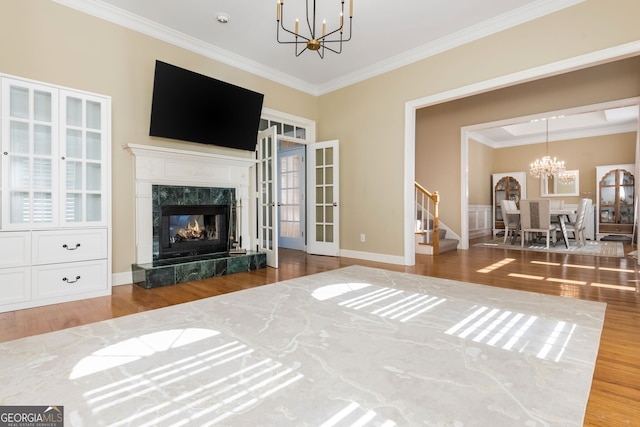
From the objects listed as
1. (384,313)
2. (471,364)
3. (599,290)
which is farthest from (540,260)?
(471,364)

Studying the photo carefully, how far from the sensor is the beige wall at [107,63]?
304cm

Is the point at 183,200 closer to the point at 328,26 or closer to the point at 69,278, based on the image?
the point at 69,278

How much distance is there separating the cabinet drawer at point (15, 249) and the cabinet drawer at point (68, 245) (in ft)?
0.15

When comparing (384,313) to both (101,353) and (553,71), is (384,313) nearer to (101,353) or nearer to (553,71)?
(101,353)

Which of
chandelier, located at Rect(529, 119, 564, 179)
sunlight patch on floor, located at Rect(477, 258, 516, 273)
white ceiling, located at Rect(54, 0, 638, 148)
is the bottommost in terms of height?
sunlight patch on floor, located at Rect(477, 258, 516, 273)

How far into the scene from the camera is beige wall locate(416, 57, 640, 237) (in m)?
5.01

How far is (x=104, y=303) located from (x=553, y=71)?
514cm

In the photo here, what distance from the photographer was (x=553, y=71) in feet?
11.3

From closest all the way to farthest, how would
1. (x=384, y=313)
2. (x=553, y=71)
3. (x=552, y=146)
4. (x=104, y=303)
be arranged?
(x=384, y=313)
(x=104, y=303)
(x=553, y=71)
(x=552, y=146)

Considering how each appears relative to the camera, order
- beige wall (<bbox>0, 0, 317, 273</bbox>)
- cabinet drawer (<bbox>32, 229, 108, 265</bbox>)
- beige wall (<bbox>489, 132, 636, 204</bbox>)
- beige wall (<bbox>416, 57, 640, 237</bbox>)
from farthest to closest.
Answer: beige wall (<bbox>489, 132, 636, 204</bbox>) < beige wall (<bbox>416, 57, 640, 237</bbox>) < beige wall (<bbox>0, 0, 317, 273</bbox>) < cabinet drawer (<bbox>32, 229, 108, 265</bbox>)

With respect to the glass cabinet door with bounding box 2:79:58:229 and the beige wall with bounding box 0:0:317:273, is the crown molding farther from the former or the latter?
the glass cabinet door with bounding box 2:79:58:229

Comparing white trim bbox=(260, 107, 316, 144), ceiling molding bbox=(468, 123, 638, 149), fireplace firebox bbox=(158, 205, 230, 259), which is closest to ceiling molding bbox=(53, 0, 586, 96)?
white trim bbox=(260, 107, 316, 144)

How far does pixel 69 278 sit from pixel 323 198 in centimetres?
380

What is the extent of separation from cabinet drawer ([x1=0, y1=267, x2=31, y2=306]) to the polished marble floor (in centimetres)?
96
